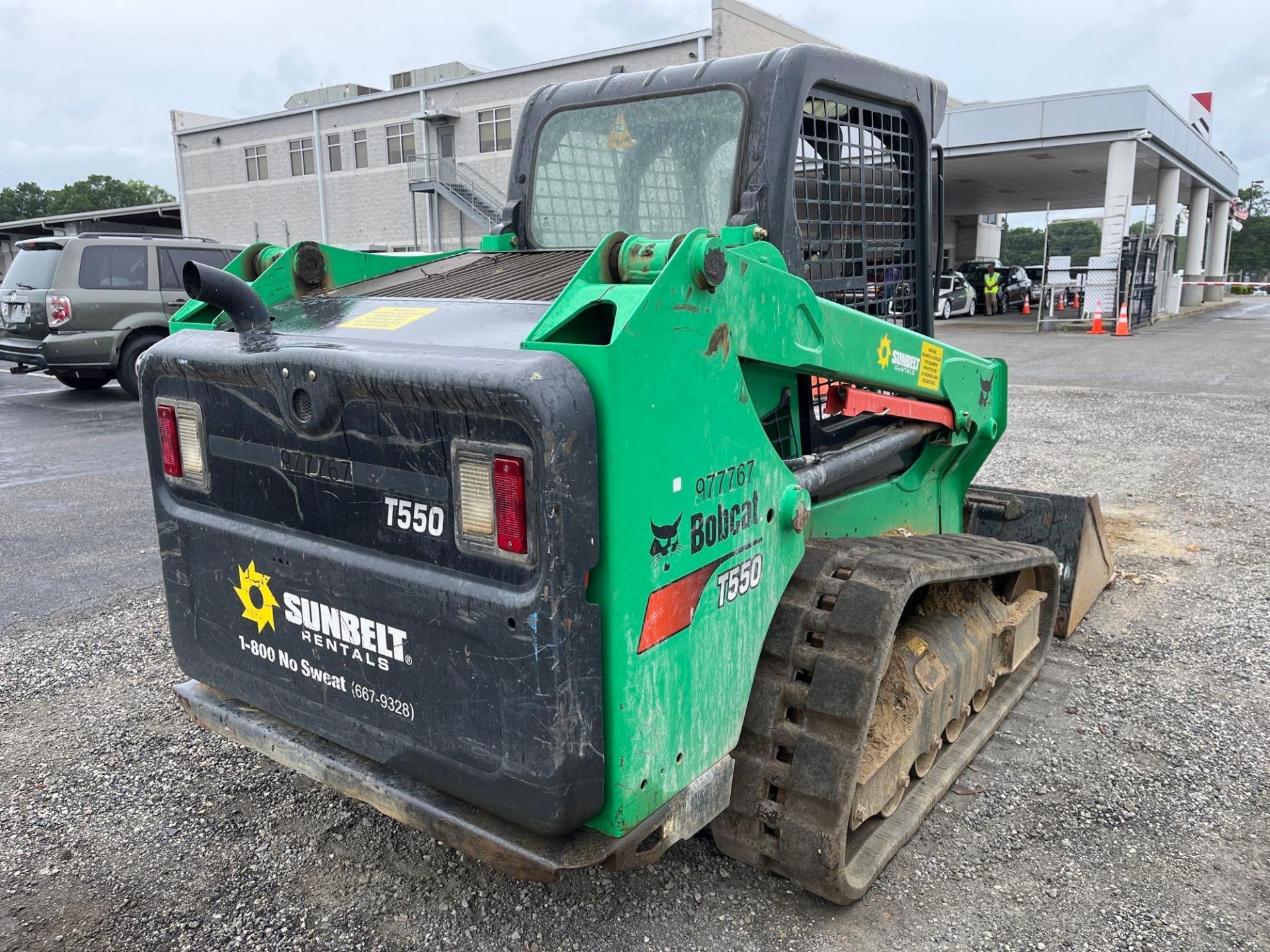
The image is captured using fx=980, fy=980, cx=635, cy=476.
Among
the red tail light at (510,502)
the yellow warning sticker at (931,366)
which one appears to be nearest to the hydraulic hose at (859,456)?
the yellow warning sticker at (931,366)

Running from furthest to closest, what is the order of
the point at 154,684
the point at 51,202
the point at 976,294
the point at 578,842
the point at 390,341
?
the point at 51,202, the point at 976,294, the point at 154,684, the point at 390,341, the point at 578,842

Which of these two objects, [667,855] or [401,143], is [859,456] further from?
[401,143]

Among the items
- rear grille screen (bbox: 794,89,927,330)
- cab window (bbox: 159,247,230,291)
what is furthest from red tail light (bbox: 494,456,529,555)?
cab window (bbox: 159,247,230,291)

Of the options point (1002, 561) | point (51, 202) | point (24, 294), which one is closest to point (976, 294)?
point (24, 294)

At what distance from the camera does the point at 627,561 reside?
2.03 meters

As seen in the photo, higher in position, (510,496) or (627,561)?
(510,496)

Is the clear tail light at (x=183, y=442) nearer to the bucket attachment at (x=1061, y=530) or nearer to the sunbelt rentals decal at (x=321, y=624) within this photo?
the sunbelt rentals decal at (x=321, y=624)

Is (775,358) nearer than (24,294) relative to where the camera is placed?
Yes

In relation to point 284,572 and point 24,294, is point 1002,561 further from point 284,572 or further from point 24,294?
point 24,294

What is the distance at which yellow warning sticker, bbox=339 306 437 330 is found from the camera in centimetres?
258

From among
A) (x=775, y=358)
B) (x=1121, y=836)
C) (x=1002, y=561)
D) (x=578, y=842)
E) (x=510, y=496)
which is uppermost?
(x=775, y=358)

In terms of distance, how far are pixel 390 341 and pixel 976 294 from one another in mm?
34005

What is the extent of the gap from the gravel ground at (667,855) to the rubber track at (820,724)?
0.57 feet

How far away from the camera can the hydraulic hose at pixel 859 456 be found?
111 inches
